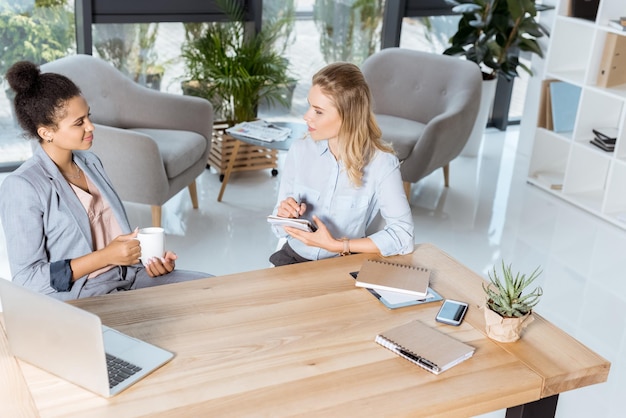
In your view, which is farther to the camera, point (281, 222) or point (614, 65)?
point (614, 65)

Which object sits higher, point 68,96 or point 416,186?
point 68,96

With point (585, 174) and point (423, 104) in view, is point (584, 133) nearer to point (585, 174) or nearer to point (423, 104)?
point (585, 174)

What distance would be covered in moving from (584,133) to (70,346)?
13.9 feet

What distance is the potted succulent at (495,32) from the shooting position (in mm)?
5664

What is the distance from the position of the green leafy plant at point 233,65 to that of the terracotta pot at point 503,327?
331 centimetres

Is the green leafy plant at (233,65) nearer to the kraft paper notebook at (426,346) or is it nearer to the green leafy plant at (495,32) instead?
the green leafy plant at (495,32)

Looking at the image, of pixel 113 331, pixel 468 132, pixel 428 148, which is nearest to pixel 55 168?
pixel 113 331

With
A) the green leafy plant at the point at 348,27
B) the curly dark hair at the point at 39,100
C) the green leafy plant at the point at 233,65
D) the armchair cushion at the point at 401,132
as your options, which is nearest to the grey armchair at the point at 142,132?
the green leafy plant at the point at 233,65

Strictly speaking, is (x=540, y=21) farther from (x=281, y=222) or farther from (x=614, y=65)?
(x=281, y=222)

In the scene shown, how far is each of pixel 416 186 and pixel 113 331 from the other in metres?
3.68

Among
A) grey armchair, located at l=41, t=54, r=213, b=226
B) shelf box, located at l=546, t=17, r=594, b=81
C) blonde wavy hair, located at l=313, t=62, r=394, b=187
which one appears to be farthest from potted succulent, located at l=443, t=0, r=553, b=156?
blonde wavy hair, located at l=313, t=62, r=394, b=187

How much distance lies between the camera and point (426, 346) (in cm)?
212

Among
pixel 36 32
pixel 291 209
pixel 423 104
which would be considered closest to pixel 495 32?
pixel 423 104

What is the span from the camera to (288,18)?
5.91 meters
